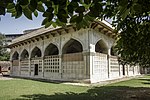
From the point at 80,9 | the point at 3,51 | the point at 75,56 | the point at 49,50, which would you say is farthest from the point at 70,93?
the point at 3,51

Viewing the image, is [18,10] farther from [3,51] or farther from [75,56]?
[3,51]

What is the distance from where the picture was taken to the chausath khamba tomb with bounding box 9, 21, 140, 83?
703 inches

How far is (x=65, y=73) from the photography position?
64.1 feet

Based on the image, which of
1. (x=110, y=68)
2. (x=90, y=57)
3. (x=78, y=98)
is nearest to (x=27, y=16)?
(x=78, y=98)

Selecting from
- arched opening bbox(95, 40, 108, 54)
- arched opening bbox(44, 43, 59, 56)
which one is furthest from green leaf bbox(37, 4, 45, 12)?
arched opening bbox(44, 43, 59, 56)

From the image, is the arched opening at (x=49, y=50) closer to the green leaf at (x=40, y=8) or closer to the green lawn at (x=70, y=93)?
the green lawn at (x=70, y=93)

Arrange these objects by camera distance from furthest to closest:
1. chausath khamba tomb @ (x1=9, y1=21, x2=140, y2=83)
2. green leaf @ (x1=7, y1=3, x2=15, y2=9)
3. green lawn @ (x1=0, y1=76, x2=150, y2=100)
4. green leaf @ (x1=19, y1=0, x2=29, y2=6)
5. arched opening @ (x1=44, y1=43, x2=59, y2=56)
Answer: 1. arched opening @ (x1=44, y1=43, x2=59, y2=56)
2. chausath khamba tomb @ (x1=9, y1=21, x2=140, y2=83)
3. green lawn @ (x1=0, y1=76, x2=150, y2=100)
4. green leaf @ (x1=7, y1=3, x2=15, y2=9)
5. green leaf @ (x1=19, y1=0, x2=29, y2=6)

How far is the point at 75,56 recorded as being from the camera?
18.6m

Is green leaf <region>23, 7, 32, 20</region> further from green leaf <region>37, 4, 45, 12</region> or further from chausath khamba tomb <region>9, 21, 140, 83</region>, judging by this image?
chausath khamba tomb <region>9, 21, 140, 83</region>

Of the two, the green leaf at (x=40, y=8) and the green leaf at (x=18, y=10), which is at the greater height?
the green leaf at (x=40, y=8)

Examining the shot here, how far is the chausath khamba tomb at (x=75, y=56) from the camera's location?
1786 cm

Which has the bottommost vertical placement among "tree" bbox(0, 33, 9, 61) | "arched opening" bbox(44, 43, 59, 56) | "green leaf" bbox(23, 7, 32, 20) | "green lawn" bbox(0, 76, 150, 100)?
"green lawn" bbox(0, 76, 150, 100)

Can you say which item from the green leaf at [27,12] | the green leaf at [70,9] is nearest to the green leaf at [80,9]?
the green leaf at [70,9]

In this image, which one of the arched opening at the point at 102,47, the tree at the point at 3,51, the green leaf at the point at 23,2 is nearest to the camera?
the green leaf at the point at 23,2
